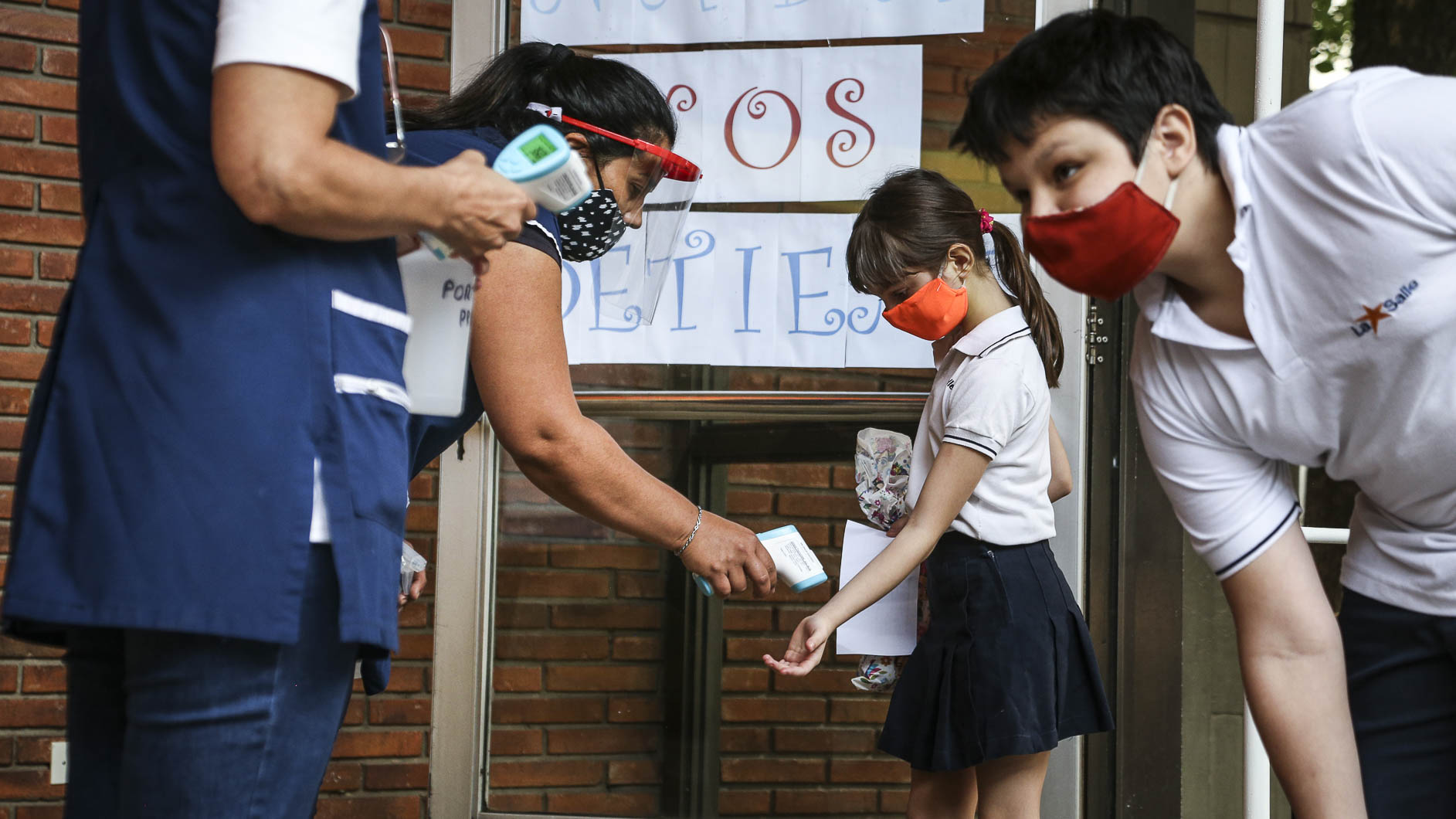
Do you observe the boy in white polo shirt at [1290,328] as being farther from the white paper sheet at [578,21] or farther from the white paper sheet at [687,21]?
the white paper sheet at [578,21]

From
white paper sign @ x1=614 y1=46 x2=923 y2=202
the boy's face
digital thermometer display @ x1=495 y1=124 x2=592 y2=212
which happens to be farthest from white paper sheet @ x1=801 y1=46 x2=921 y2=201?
digital thermometer display @ x1=495 y1=124 x2=592 y2=212

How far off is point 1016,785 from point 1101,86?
123 cm

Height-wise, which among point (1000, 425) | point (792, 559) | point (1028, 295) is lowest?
point (792, 559)

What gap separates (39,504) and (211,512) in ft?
0.50

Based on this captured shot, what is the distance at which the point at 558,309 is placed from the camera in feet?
5.43

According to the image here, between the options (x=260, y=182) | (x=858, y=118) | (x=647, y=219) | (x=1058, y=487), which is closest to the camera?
(x=260, y=182)

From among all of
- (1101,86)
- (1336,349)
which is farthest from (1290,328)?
(1101,86)

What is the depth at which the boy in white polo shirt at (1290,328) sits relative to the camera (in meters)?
1.20

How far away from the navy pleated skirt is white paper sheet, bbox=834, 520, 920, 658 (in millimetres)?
97

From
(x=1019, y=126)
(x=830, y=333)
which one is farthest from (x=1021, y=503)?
(x=1019, y=126)

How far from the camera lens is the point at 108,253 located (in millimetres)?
1111

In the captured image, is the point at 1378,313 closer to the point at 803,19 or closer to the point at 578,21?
the point at 803,19

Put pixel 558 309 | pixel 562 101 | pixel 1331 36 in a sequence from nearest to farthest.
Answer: pixel 558 309 → pixel 562 101 → pixel 1331 36

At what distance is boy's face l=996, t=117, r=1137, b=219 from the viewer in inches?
51.4
